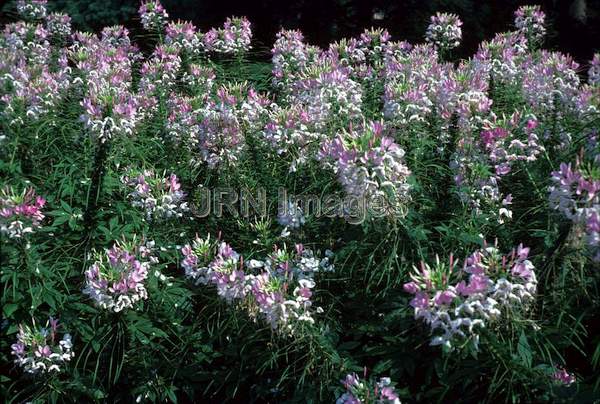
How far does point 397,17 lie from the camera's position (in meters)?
8.06

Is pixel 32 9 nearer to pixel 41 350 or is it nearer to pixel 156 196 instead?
pixel 156 196

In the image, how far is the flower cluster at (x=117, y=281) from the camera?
2.71m

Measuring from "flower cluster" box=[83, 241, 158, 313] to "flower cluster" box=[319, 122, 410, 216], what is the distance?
95 cm

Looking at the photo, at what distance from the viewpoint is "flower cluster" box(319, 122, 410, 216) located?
2.52 m

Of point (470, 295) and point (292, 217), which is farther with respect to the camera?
point (292, 217)

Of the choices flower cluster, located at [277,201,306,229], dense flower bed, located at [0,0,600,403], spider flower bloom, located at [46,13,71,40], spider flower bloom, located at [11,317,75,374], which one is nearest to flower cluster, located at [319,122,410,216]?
dense flower bed, located at [0,0,600,403]

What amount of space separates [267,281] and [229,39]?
2990 mm

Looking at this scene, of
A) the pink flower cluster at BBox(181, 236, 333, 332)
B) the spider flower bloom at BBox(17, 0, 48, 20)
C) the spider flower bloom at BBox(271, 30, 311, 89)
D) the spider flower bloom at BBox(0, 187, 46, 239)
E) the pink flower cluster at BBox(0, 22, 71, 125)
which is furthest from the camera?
the spider flower bloom at BBox(17, 0, 48, 20)

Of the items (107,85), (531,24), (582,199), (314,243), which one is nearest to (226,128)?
(314,243)

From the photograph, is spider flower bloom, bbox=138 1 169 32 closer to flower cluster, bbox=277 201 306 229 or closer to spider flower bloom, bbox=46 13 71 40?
spider flower bloom, bbox=46 13 71 40

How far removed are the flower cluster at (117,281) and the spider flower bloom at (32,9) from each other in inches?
169

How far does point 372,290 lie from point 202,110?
1389 mm

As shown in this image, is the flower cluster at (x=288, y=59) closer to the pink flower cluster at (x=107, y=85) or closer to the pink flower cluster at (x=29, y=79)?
the pink flower cluster at (x=107, y=85)

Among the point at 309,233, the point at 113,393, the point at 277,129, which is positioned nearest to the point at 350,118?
the point at 277,129
